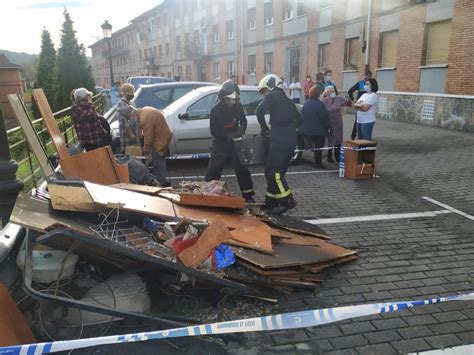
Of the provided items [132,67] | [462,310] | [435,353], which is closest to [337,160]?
[462,310]

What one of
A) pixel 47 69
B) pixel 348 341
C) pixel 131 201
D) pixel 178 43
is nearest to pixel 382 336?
pixel 348 341

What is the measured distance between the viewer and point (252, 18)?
30.8m

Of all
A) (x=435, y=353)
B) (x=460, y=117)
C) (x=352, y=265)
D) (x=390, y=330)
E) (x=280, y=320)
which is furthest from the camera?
(x=460, y=117)

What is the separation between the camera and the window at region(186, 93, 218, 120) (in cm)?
838

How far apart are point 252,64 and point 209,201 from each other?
28682 mm

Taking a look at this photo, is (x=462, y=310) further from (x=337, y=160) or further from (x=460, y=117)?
(x=460, y=117)

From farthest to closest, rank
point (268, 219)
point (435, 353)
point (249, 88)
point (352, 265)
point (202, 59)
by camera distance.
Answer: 1. point (202, 59)
2. point (249, 88)
3. point (268, 219)
4. point (352, 265)
5. point (435, 353)

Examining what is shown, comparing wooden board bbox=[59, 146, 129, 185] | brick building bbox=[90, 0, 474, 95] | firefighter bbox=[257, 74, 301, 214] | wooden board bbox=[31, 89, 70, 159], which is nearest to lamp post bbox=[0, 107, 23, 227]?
wooden board bbox=[59, 146, 129, 185]

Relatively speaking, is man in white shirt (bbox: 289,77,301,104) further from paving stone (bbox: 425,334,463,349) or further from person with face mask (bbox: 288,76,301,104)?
paving stone (bbox: 425,334,463,349)

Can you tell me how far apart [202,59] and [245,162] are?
116ft

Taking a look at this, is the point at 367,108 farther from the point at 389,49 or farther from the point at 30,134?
the point at 389,49

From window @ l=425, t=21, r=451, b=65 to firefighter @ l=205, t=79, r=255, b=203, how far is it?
1135 centimetres

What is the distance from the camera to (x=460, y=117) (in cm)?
1321

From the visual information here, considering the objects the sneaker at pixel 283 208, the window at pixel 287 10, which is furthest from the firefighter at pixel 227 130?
the window at pixel 287 10
